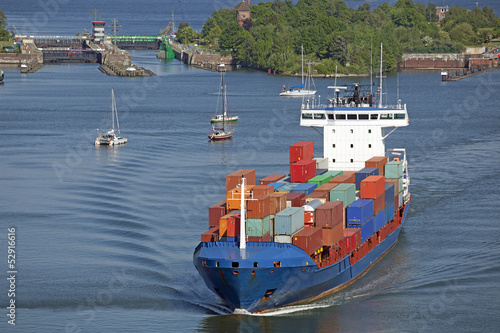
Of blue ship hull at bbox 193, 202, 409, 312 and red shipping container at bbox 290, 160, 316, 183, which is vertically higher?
red shipping container at bbox 290, 160, 316, 183

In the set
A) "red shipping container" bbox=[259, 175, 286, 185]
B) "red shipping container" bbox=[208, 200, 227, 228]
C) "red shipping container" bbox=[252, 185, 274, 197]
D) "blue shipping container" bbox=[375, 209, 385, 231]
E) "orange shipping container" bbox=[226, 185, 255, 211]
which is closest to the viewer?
"orange shipping container" bbox=[226, 185, 255, 211]

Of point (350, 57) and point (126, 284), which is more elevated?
point (350, 57)

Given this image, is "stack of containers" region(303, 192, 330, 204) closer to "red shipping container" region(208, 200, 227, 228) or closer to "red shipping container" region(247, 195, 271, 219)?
"red shipping container" region(208, 200, 227, 228)

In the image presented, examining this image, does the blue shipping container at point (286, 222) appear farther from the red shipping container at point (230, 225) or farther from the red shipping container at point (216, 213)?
the red shipping container at point (216, 213)

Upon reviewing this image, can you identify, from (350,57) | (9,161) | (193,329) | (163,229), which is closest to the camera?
(193,329)

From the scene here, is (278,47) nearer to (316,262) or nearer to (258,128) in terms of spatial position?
(258,128)

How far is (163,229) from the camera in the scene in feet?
146

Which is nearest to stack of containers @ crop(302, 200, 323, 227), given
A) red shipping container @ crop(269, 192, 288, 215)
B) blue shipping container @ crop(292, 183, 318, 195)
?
red shipping container @ crop(269, 192, 288, 215)

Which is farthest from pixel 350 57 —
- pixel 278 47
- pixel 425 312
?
pixel 425 312

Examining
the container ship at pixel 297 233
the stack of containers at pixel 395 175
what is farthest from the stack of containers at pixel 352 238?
the stack of containers at pixel 395 175

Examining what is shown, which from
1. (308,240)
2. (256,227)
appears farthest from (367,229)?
(256,227)

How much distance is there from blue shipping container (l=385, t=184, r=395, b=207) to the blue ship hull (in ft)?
26.5

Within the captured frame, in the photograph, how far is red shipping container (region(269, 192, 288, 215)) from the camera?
33.5 m

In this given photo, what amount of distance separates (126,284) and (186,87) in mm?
88047
